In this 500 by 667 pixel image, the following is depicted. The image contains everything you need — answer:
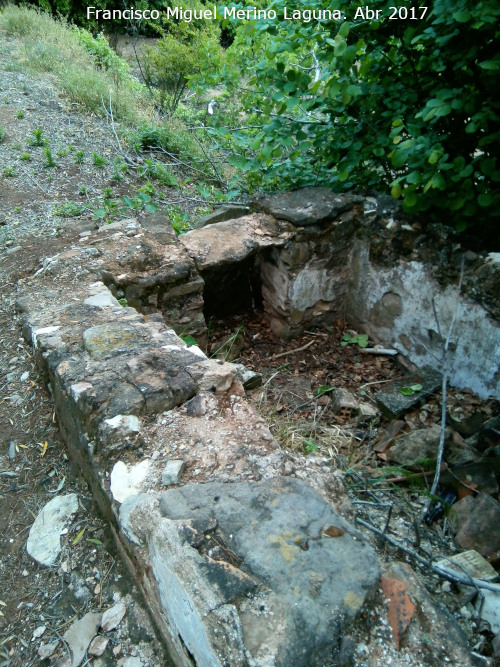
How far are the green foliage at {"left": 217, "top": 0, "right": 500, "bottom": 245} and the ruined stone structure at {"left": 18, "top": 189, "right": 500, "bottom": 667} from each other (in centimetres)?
33

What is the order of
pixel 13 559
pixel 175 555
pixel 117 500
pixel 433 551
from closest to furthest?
pixel 175 555
pixel 117 500
pixel 13 559
pixel 433 551

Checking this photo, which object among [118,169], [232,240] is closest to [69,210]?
[118,169]

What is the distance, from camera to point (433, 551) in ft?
6.74

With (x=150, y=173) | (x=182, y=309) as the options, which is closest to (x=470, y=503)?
(x=182, y=309)

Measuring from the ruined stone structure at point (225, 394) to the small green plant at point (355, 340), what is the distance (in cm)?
12

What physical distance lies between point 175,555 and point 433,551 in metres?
1.27

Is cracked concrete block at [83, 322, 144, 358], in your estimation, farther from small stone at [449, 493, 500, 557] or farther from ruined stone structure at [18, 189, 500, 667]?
small stone at [449, 493, 500, 557]

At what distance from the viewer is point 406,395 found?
3020mm

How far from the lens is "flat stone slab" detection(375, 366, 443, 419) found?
9.69ft

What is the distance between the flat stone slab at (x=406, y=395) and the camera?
2.95 m

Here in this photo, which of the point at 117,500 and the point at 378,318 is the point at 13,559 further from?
the point at 378,318

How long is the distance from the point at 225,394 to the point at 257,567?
85 cm

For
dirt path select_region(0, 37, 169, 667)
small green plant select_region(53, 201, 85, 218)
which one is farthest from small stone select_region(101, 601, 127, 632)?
small green plant select_region(53, 201, 85, 218)

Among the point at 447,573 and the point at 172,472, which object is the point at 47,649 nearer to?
the point at 172,472
